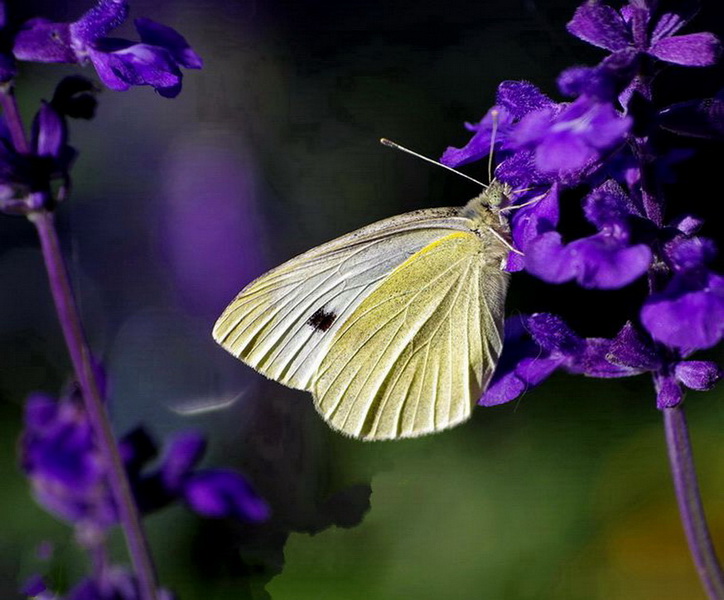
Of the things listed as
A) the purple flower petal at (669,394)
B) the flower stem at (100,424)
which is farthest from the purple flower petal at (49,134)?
the purple flower petal at (669,394)

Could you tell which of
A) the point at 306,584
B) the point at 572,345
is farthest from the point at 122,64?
the point at 306,584

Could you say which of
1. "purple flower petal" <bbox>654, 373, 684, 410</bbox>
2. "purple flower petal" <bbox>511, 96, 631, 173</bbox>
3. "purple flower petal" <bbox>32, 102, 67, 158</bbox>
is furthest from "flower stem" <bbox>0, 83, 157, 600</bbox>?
"purple flower petal" <bbox>654, 373, 684, 410</bbox>

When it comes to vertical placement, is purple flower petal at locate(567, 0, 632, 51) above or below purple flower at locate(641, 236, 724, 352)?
above

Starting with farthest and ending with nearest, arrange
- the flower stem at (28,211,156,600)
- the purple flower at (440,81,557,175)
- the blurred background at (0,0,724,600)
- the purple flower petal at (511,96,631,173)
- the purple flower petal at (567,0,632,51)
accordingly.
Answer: the blurred background at (0,0,724,600)
the purple flower at (440,81,557,175)
the purple flower petal at (567,0,632,51)
the purple flower petal at (511,96,631,173)
the flower stem at (28,211,156,600)

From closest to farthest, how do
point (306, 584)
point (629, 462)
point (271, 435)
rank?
point (306, 584) → point (629, 462) → point (271, 435)

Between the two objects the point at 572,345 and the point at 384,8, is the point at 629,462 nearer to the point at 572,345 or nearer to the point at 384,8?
the point at 572,345

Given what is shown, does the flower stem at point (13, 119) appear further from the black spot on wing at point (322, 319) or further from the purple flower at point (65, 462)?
the black spot on wing at point (322, 319)

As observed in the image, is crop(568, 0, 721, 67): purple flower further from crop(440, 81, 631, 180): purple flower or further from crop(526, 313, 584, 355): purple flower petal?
crop(526, 313, 584, 355): purple flower petal
